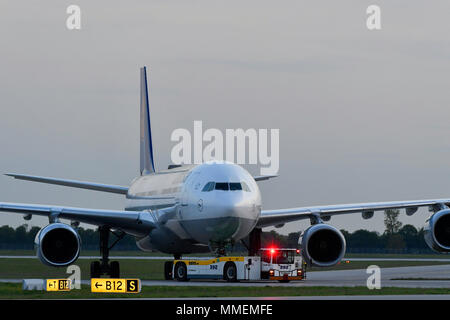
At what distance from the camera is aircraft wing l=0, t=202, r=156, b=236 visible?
135 feet

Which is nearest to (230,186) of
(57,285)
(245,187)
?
(245,187)

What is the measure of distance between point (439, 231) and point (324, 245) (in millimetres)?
4934

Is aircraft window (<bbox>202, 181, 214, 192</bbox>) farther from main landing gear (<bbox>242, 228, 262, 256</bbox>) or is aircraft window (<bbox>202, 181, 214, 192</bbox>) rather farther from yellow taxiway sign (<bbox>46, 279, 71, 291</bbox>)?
yellow taxiway sign (<bbox>46, 279, 71, 291</bbox>)

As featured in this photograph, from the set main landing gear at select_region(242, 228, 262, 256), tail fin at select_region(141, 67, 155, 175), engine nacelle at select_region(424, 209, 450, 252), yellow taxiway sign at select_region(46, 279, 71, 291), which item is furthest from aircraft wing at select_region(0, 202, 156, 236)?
engine nacelle at select_region(424, 209, 450, 252)

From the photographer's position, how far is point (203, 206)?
40.3 metres

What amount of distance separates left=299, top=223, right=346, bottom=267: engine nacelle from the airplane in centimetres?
4

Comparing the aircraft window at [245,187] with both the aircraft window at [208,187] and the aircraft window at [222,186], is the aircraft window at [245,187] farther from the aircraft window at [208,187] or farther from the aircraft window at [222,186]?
the aircraft window at [208,187]

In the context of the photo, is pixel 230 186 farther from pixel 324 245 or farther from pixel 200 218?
pixel 324 245

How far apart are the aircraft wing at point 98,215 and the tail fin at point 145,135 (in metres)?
8.79

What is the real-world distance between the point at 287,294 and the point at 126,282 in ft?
17.4

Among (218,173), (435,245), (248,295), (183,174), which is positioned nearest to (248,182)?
(218,173)

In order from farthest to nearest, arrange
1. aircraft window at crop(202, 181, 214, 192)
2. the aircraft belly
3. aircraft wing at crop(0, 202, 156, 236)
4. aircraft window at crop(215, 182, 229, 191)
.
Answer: aircraft wing at crop(0, 202, 156, 236) → aircraft window at crop(202, 181, 214, 192) → aircraft window at crop(215, 182, 229, 191) → the aircraft belly

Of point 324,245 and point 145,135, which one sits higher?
point 145,135
